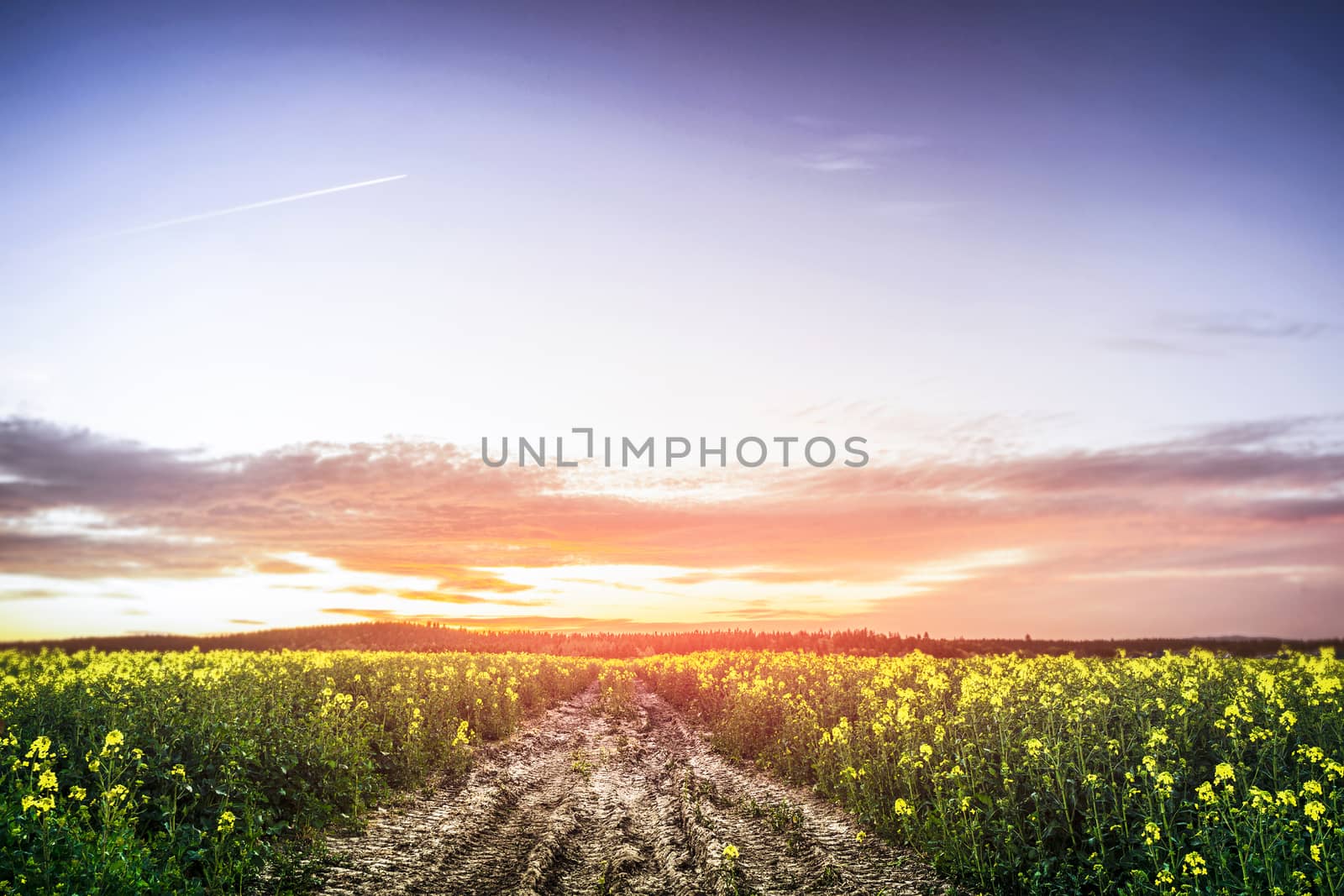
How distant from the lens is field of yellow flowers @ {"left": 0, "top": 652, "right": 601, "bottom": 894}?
8320mm

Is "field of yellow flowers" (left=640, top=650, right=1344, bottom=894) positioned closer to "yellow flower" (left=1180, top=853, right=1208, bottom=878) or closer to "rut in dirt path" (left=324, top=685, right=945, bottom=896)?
"yellow flower" (left=1180, top=853, right=1208, bottom=878)

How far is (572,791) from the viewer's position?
16672 millimetres

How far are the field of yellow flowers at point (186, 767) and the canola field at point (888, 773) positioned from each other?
47mm

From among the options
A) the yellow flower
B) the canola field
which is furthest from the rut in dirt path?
the yellow flower

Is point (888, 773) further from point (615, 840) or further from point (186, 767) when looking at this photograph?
point (186, 767)

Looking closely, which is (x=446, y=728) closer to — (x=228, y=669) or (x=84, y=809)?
(x=228, y=669)

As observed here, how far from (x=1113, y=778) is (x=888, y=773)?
4.49 meters

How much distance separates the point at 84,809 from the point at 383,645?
204 feet

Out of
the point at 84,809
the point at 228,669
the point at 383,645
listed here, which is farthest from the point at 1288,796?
the point at 383,645

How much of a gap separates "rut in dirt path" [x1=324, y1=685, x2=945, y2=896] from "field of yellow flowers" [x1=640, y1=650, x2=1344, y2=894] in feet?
3.09

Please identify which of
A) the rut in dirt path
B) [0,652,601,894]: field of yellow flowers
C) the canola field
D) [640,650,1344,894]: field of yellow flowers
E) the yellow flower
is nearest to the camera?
the yellow flower

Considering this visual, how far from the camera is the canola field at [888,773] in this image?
8.04m

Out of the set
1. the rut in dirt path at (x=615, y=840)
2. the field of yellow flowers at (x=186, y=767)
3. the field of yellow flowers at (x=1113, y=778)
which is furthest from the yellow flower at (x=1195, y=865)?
the field of yellow flowers at (x=186, y=767)

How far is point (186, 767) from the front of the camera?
440 inches
